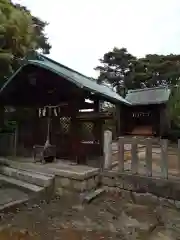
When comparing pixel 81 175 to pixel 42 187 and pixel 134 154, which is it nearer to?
pixel 42 187

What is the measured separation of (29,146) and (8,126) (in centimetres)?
268

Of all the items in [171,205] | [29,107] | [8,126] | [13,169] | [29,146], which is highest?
[29,107]

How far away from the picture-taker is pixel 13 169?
7.73m

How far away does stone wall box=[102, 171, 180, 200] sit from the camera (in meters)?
5.67

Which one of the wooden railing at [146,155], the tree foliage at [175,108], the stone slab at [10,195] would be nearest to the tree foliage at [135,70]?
the tree foliage at [175,108]

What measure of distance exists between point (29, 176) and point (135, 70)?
83.9 feet

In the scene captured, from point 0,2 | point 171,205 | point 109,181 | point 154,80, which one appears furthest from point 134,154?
point 154,80

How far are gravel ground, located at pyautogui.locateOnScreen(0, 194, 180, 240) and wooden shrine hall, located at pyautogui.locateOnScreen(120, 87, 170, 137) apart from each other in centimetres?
1173

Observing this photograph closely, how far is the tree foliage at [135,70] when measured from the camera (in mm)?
28284

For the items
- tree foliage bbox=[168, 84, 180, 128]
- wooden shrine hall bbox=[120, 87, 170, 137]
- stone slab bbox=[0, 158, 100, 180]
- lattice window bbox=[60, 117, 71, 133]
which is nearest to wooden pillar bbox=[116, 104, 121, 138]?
wooden shrine hall bbox=[120, 87, 170, 137]

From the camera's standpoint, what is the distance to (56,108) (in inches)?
335

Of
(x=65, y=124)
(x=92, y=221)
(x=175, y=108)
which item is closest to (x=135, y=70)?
(x=175, y=108)

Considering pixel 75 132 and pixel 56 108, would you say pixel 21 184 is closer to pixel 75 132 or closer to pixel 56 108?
pixel 75 132

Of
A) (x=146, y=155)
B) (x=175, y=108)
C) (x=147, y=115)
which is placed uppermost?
(x=175, y=108)
